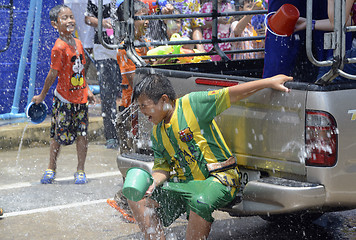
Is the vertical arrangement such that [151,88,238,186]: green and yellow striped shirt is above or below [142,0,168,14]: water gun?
below

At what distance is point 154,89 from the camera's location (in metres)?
4.13

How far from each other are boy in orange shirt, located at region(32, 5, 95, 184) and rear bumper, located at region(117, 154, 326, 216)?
9.92 feet

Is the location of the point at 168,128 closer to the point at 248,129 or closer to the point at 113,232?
the point at 248,129

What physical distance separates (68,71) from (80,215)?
1816 mm

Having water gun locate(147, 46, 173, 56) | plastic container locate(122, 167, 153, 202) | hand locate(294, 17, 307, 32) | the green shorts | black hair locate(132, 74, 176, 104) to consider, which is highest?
hand locate(294, 17, 307, 32)

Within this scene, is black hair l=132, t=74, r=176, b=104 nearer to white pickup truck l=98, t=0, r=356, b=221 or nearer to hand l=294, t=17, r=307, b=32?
white pickup truck l=98, t=0, r=356, b=221

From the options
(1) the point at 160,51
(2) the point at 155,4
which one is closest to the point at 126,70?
(1) the point at 160,51

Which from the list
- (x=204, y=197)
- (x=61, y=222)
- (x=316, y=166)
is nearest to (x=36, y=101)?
(x=61, y=222)

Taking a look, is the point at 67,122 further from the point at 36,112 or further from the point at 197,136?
the point at 197,136

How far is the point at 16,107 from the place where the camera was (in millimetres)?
9602

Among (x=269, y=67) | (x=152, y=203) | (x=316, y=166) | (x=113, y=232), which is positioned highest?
(x=269, y=67)

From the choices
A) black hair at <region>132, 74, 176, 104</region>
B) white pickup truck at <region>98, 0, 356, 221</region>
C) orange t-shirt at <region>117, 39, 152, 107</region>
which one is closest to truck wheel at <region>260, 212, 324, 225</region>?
white pickup truck at <region>98, 0, 356, 221</region>

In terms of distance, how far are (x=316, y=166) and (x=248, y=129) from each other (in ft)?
1.76

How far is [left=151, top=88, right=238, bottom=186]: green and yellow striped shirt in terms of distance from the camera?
410 centimetres
